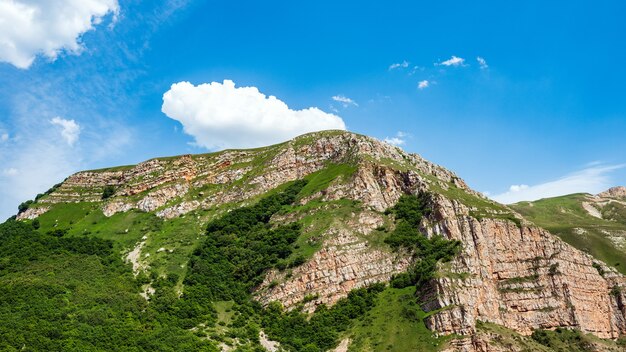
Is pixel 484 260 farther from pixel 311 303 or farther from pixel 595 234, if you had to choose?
pixel 595 234

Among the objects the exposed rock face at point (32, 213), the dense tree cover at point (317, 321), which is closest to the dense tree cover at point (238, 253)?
the dense tree cover at point (317, 321)

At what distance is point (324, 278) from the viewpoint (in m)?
142

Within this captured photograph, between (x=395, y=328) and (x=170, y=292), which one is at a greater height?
(x=170, y=292)

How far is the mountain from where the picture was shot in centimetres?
11862

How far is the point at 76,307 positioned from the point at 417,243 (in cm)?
9514

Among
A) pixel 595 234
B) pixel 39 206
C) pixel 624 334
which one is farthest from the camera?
pixel 39 206

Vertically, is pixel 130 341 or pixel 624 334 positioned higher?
pixel 130 341

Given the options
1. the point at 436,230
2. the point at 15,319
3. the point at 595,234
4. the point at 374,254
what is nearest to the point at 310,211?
the point at 374,254

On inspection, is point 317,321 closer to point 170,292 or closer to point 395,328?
point 395,328

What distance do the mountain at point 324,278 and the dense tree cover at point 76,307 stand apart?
1.49ft

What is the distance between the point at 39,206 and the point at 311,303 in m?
131

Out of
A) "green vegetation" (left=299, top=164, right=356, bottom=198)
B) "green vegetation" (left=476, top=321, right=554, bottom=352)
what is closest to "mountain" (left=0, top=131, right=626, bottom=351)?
"green vegetation" (left=476, top=321, right=554, bottom=352)

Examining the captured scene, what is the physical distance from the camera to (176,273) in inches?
5910

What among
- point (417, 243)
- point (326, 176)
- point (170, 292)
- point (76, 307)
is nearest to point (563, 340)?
point (417, 243)
